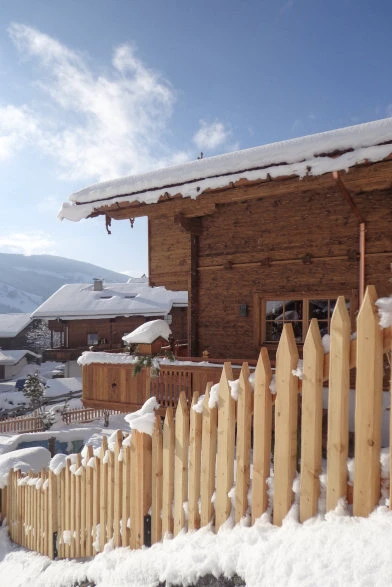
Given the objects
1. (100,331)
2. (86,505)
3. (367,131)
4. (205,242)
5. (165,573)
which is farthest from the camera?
(100,331)

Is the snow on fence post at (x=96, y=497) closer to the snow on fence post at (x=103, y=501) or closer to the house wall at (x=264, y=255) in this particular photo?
the snow on fence post at (x=103, y=501)

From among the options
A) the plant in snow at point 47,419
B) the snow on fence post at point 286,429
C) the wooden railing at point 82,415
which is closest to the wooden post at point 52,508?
the snow on fence post at point 286,429

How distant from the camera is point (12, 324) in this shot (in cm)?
4153

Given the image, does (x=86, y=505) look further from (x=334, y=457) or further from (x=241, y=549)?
(x=334, y=457)

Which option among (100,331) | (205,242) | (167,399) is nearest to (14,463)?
(167,399)

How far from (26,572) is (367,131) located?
8352 millimetres

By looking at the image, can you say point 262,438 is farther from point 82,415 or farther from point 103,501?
point 82,415

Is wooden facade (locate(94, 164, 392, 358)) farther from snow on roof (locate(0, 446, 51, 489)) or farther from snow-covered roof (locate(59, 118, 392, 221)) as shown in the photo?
snow on roof (locate(0, 446, 51, 489))

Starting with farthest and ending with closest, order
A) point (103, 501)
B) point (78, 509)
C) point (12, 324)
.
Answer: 1. point (12, 324)
2. point (78, 509)
3. point (103, 501)

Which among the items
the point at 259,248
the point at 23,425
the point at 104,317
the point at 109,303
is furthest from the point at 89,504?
the point at 109,303

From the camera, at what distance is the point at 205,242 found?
31.6 ft

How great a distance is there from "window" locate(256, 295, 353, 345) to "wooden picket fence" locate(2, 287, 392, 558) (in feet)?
18.4

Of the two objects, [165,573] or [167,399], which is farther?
[167,399]

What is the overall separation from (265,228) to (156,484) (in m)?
6.86
